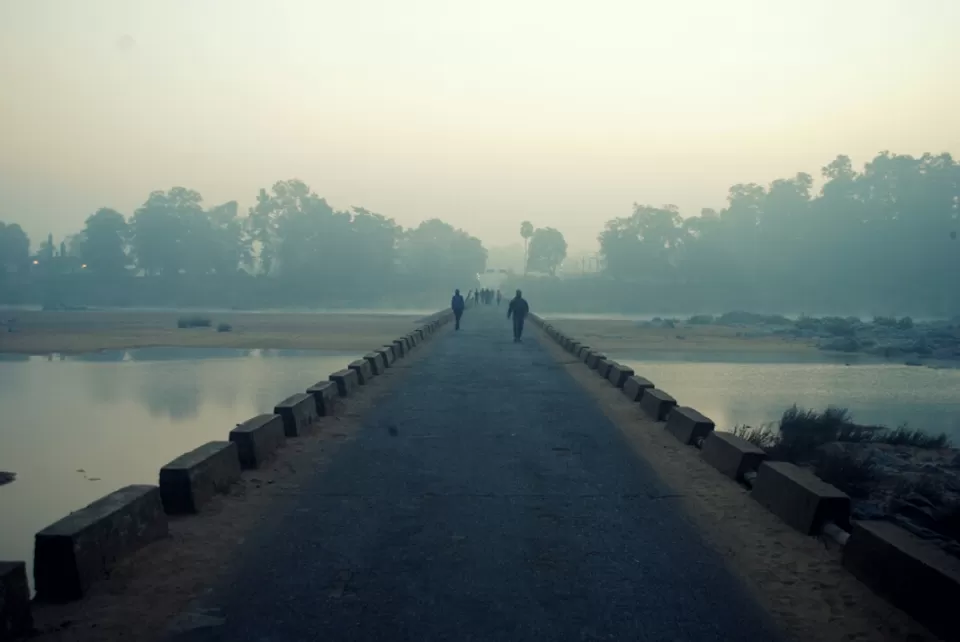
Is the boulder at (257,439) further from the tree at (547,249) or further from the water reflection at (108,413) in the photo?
the tree at (547,249)

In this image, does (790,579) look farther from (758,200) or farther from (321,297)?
(758,200)

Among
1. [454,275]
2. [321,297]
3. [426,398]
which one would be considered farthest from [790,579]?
[454,275]

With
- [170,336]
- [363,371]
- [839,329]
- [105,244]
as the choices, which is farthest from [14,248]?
[363,371]

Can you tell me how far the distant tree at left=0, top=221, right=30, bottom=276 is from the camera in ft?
460

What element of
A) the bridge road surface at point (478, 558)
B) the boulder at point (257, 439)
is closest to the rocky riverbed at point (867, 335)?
the bridge road surface at point (478, 558)

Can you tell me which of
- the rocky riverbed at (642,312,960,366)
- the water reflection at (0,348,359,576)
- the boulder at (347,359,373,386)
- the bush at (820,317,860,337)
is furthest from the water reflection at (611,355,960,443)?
the bush at (820,317,860,337)

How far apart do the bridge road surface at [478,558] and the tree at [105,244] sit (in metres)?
122

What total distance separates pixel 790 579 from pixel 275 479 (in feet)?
17.3

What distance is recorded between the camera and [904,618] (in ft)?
16.4

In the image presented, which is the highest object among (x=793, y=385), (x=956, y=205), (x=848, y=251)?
(x=956, y=205)

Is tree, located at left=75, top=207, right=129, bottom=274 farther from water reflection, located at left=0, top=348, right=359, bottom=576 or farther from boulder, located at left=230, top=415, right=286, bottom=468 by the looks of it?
boulder, located at left=230, top=415, right=286, bottom=468

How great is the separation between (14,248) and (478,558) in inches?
6513

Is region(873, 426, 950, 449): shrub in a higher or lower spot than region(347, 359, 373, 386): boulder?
lower

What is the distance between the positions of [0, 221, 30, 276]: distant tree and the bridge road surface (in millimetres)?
150322
